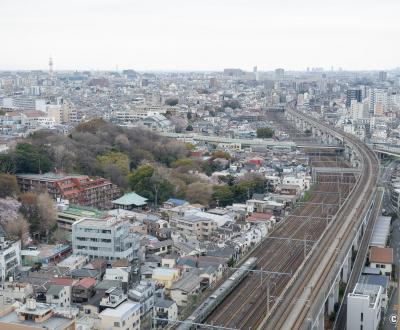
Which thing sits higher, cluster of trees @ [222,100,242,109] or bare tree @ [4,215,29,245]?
cluster of trees @ [222,100,242,109]

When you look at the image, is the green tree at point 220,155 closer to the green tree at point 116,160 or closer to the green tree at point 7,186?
the green tree at point 116,160

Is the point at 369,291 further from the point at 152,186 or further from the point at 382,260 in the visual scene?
the point at 152,186

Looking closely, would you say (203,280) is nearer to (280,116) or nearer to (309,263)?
(309,263)

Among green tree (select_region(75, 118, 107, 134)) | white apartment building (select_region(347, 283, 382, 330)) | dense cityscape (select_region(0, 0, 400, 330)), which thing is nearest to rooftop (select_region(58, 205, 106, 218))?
dense cityscape (select_region(0, 0, 400, 330))

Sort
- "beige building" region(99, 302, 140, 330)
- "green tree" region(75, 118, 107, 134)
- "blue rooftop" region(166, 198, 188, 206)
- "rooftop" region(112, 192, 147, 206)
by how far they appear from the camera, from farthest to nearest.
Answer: "green tree" region(75, 118, 107, 134) < "blue rooftop" region(166, 198, 188, 206) < "rooftop" region(112, 192, 147, 206) < "beige building" region(99, 302, 140, 330)

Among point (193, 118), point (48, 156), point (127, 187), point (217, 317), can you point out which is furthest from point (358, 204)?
point (193, 118)

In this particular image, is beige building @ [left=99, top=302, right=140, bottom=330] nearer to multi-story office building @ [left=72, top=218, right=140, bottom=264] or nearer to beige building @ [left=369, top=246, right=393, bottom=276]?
multi-story office building @ [left=72, top=218, right=140, bottom=264]

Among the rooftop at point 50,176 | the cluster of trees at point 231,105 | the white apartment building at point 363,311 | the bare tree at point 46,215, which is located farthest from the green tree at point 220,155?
the cluster of trees at point 231,105
